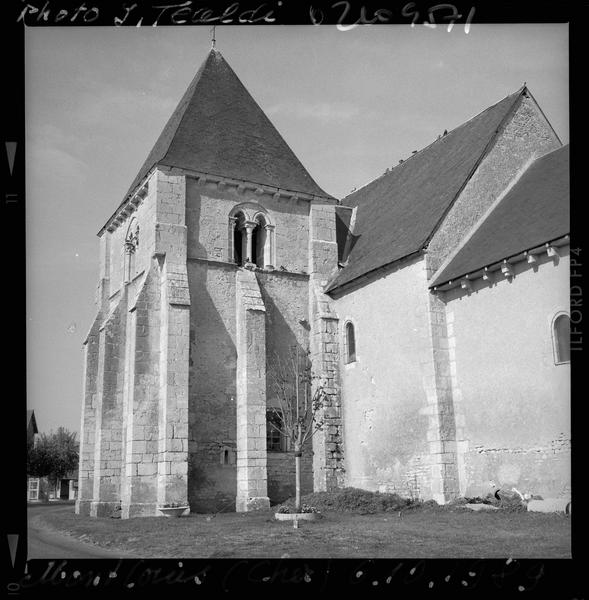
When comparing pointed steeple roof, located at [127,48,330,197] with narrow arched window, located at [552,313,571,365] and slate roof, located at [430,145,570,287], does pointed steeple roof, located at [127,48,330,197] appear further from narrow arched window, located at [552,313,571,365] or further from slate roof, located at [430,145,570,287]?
→ narrow arched window, located at [552,313,571,365]

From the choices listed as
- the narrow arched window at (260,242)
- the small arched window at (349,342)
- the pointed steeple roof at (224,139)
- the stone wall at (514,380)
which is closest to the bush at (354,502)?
the stone wall at (514,380)

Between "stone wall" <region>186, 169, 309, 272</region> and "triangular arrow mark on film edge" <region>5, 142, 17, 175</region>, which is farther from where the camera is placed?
"stone wall" <region>186, 169, 309, 272</region>

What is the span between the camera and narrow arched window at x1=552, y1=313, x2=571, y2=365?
16984 mm

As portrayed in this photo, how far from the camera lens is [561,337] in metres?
17.1

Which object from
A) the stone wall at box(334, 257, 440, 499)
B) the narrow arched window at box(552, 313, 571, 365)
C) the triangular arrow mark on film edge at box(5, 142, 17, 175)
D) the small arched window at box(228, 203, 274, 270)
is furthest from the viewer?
the small arched window at box(228, 203, 274, 270)

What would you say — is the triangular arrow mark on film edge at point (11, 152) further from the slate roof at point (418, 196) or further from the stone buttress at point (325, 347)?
the stone buttress at point (325, 347)

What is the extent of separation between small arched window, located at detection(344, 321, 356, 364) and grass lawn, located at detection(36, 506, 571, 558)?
5751 mm

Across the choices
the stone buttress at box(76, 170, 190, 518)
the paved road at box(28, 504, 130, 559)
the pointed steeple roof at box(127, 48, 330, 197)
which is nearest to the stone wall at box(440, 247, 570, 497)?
the stone buttress at box(76, 170, 190, 518)

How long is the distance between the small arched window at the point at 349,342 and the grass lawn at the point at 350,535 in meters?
5.75

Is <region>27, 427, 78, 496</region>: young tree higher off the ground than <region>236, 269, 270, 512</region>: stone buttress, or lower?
lower

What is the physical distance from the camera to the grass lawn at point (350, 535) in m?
12.6

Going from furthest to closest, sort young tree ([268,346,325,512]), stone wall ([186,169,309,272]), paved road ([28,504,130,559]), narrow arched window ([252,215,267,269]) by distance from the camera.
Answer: narrow arched window ([252,215,267,269]), stone wall ([186,169,309,272]), young tree ([268,346,325,512]), paved road ([28,504,130,559])

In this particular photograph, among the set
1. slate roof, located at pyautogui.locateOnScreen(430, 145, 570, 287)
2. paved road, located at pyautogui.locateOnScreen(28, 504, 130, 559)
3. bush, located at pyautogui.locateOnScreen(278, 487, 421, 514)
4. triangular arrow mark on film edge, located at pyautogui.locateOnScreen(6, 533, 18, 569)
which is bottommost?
bush, located at pyautogui.locateOnScreen(278, 487, 421, 514)
